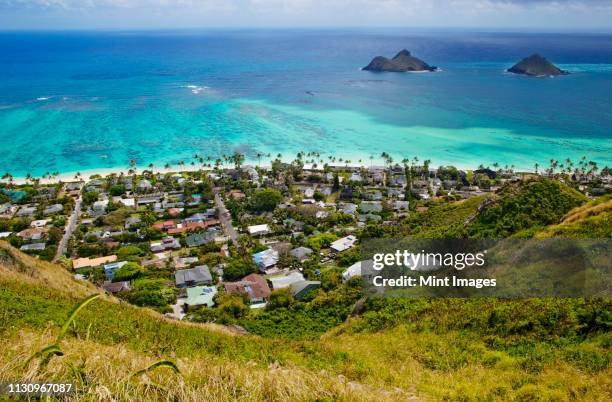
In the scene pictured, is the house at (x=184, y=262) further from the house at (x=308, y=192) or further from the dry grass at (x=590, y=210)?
the dry grass at (x=590, y=210)

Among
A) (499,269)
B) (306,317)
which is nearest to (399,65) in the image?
(306,317)

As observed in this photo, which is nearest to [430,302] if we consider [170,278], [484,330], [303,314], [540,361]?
[484,330]

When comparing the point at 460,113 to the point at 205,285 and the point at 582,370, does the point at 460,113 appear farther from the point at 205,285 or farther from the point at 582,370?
the point at 582,370

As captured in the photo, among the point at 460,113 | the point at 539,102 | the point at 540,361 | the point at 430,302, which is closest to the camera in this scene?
the point at 540,361

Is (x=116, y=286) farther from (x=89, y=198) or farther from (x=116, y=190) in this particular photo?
(x=116, y=190)

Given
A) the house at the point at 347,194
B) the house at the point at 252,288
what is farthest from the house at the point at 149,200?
the house at the point at 252,288

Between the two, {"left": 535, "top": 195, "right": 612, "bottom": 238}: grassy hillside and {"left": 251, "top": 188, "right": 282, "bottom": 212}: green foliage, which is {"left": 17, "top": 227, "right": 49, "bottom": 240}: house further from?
{"left": 535, "top": 195, "right": 612, "bottom": 238}: grassy hillside
